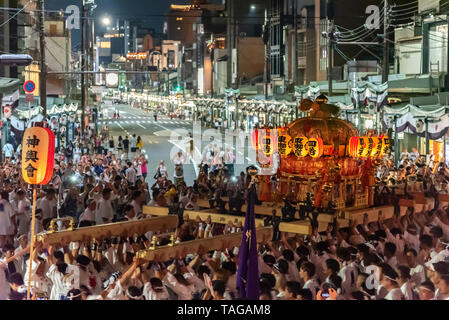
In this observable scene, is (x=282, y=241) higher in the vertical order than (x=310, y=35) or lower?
lower

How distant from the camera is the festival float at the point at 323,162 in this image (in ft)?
41.7

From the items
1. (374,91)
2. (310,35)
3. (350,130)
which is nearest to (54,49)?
(310,35)

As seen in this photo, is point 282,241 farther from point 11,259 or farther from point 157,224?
point 11,259

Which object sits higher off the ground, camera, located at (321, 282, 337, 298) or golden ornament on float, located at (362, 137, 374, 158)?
golden ornament on float, located at (362, 137, 374, 158)

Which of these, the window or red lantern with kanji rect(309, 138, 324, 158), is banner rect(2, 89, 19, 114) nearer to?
red lantern with kanji rect(309, 138, 324, 158)

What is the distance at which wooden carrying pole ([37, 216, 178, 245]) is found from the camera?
10477 mm

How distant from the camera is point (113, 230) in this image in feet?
37.2

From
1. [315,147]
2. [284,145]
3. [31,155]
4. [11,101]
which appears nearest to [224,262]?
[315,147]

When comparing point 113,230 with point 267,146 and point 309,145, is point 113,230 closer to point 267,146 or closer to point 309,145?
point 309,145

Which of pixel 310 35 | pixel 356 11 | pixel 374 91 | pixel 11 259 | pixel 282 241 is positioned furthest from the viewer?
pixel 310 35

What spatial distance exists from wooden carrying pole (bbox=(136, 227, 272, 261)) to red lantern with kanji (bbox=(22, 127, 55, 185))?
3356 millimetres

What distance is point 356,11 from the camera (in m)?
59.1

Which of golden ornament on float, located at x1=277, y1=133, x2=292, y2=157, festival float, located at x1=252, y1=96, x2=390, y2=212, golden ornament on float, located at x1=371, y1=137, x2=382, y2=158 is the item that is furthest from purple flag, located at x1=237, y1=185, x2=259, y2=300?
golden ornament on float, located at x1=371, y1=137, x2=382, y2=158
